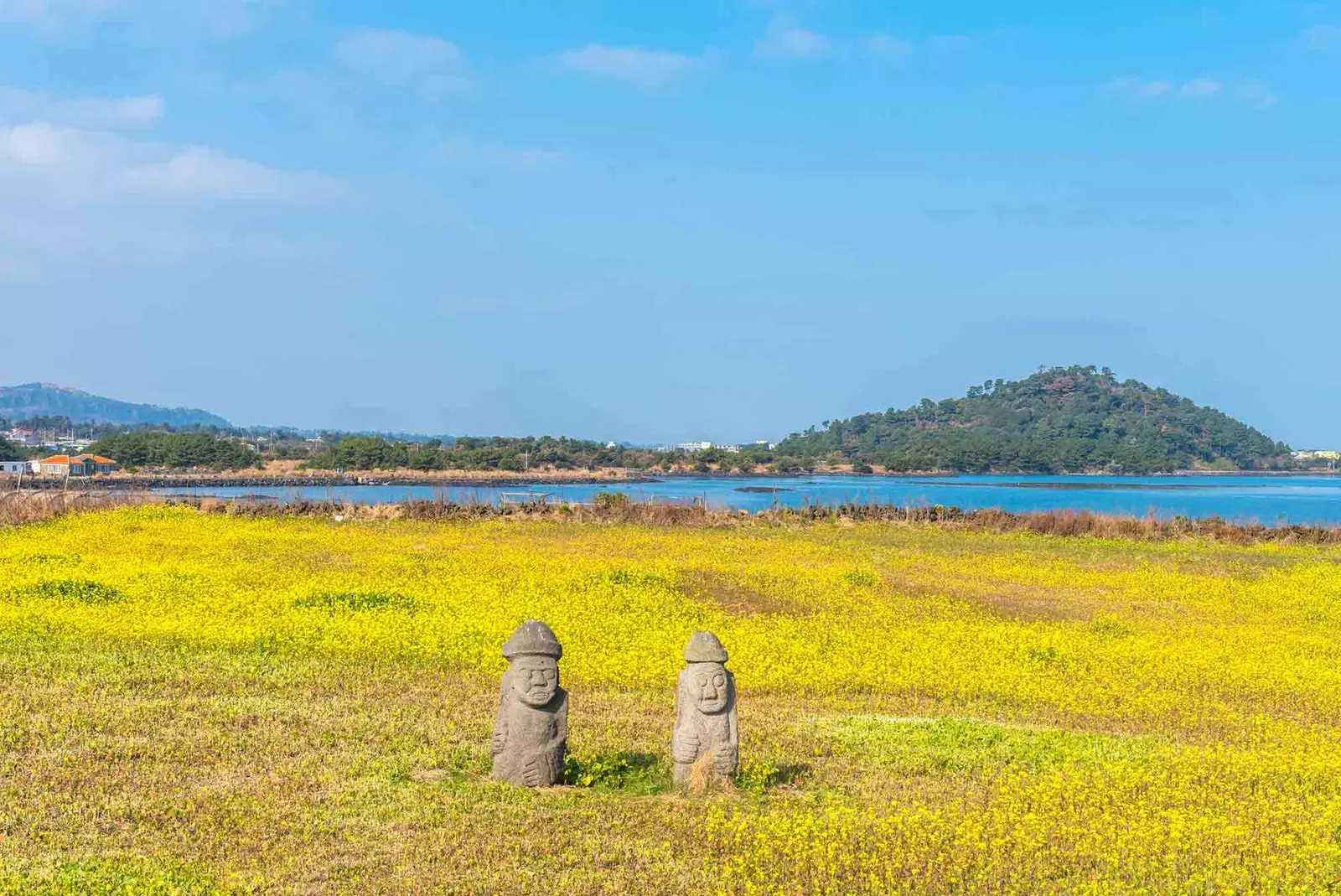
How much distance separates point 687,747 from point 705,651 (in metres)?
0.86

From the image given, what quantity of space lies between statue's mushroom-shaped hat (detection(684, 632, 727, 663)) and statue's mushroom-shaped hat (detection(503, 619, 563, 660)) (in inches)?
46.0

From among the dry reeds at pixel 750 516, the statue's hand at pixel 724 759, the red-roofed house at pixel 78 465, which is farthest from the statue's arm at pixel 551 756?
the red-roofed house at pixel 78 465

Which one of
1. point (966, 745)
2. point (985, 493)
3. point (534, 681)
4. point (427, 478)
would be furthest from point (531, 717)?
point (427, 478)

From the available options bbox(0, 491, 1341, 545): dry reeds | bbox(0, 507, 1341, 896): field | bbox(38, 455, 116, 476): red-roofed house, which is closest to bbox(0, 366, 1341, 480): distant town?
bbox(38, 455, 116, 476): red-roofed house

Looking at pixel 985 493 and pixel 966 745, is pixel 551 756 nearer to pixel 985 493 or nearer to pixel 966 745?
pixel 966 745

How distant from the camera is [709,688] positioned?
33.1 feet

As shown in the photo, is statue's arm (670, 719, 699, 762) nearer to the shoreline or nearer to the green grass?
the green grass

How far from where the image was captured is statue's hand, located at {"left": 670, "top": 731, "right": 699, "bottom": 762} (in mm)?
10188

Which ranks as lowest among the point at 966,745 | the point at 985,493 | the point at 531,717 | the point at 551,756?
the point at 966,745

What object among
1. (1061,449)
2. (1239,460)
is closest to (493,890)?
(1061,449)

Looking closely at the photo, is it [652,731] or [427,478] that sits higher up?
[427,478]

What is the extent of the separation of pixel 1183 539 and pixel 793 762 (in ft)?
104

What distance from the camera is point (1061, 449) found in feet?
588

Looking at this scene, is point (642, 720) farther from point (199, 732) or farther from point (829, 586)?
point (829, 586)
